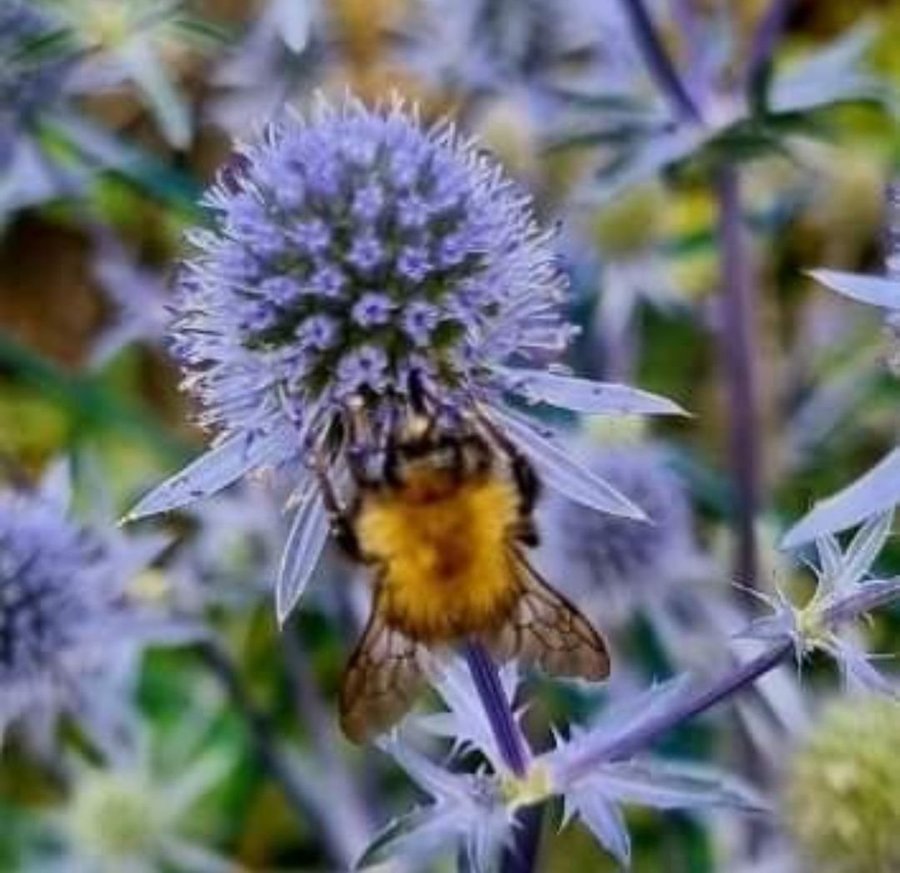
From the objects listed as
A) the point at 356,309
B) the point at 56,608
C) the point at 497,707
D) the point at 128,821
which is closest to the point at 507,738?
the point at 497,707

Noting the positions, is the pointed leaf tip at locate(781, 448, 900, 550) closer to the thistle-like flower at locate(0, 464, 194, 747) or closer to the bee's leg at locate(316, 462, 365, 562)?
the bee's leg at locate(316, 462, 365, 562)

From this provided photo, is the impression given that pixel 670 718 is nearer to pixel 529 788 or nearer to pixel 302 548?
pixel 529 788

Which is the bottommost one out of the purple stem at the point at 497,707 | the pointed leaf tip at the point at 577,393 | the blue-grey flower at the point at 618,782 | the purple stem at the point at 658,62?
the blue-grey flower at the point at 618,782

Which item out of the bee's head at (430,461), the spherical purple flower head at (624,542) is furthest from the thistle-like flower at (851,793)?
the bee's head at (430,461)

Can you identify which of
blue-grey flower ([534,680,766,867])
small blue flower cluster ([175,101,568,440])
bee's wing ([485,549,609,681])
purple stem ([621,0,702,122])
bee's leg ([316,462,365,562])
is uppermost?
purple stem ([621,0,702,122])

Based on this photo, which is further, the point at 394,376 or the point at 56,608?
the point at 56,608

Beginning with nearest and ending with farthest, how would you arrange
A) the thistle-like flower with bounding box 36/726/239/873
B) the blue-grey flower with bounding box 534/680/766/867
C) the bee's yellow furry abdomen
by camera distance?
the bee's yellow furry abdomen → the blue-grey flower with bounding box 534/680/766/867 → the thistle-like flower with bounding box 36/726/239/873

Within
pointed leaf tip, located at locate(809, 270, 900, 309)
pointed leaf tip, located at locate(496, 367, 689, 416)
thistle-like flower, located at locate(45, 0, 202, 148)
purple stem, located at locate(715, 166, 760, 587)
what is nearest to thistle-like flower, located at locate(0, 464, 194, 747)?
thistle-like flower, located at locate(45, 0, 202, 148)

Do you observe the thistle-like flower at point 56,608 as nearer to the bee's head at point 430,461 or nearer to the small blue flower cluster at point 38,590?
the small blue flower cluster at point 38,590
